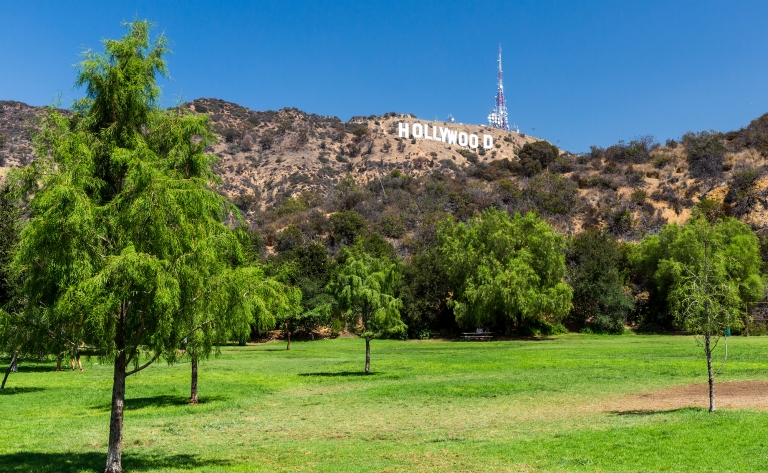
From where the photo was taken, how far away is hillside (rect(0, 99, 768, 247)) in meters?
88.2

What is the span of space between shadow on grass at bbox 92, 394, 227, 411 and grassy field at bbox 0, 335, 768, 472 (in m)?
0.07

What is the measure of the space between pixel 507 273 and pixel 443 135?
87101 mm

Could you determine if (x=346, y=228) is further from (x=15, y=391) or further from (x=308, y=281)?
(x=15, y=391)

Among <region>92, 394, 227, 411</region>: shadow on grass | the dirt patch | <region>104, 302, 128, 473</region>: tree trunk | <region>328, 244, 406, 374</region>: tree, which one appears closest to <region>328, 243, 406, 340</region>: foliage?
<region>328, 244, 406, 374</region>: tree

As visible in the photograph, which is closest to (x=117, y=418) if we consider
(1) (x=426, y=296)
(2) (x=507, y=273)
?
(2) (x=507, y=273)

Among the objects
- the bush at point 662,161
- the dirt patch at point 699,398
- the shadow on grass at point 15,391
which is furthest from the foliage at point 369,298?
the bush at point 662,161

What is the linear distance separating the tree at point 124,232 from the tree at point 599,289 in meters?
53.3

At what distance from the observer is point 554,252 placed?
58.9 m

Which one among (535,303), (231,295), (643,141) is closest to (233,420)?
(231,295)

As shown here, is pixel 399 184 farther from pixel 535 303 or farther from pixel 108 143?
pixel 108 143

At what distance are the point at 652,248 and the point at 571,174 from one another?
4072cm

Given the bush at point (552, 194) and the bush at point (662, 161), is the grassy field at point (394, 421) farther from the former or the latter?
the bush at point (662, 161)

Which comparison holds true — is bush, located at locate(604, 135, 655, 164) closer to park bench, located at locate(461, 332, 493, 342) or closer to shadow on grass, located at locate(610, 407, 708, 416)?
park bench, located at locate(461, 332, 493, 342)

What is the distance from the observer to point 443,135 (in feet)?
458
